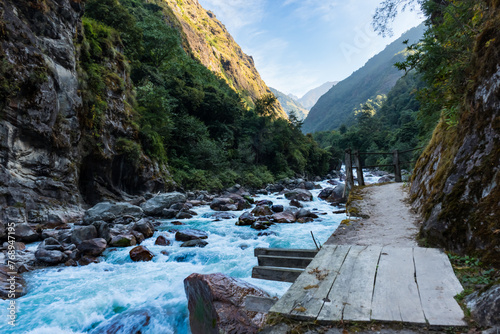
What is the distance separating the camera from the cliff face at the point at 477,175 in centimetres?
231

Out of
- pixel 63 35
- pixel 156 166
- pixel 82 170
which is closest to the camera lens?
pixel 63 35

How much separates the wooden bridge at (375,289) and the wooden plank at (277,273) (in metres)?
0.01

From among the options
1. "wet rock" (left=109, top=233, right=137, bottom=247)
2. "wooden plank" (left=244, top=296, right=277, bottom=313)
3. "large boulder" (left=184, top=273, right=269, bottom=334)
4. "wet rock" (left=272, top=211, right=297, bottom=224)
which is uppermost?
"wooden plank" (left=244, top=296, right=277, bottom=313)

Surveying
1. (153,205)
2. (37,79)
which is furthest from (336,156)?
(37,79)

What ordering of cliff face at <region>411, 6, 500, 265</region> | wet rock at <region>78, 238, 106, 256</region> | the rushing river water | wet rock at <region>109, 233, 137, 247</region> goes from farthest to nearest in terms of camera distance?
wet rock at <region>109, 233, 137, 247</region> → wet rock at <region>78, 238, 106, 256</region> → the rushing river water → cliff face at <region>411, 6, 500, 265</region>

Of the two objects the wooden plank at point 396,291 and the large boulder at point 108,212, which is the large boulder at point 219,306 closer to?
the wooden plank at point 396,291

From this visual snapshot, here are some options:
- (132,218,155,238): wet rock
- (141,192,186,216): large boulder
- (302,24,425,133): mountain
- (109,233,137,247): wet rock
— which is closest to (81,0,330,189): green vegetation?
(141,192,186,216): large boulder

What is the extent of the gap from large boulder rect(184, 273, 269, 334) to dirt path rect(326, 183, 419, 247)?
4.67ft

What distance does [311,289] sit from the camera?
206 centimetres

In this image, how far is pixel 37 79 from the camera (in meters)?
9.23

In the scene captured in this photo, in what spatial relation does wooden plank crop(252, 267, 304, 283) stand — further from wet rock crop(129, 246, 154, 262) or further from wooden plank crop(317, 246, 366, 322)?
wet rock crop(129, 246, 154, 262)

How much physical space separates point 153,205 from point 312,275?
1127cm

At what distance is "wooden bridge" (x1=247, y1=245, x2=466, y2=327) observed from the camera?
166 cm

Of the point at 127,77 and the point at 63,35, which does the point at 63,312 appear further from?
the point at 127,77
